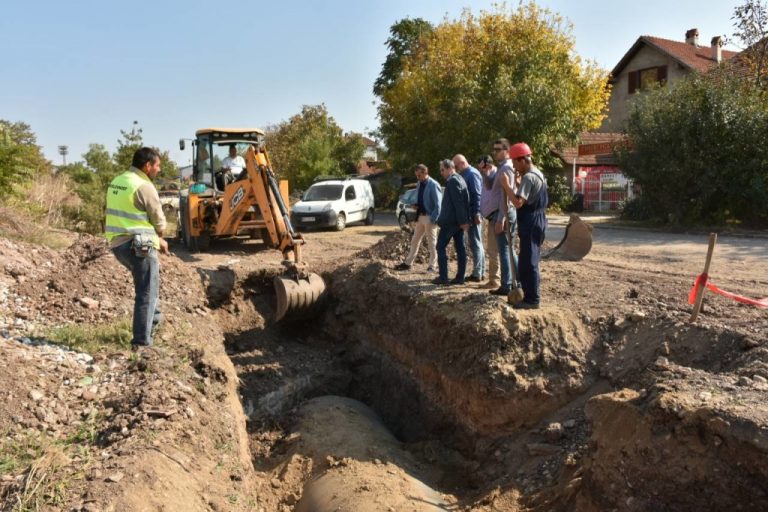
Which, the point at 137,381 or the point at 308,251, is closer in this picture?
the point at 137,381

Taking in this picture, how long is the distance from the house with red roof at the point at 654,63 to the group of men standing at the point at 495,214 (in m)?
24.0

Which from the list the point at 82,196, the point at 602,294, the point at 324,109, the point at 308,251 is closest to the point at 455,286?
the point at 602,294

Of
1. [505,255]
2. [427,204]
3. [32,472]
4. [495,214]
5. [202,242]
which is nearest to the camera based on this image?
[32,472]

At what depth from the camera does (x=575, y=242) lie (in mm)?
10898

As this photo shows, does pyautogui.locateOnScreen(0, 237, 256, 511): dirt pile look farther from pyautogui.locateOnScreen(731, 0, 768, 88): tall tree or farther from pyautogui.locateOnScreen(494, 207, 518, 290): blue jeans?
pyautogui.locateOnScreen(731, 0, 768, 88): tall tree

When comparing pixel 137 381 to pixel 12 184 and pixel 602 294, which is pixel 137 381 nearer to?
pixel 602 294

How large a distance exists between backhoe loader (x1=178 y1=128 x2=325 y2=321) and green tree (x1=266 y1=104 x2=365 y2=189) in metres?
19.4

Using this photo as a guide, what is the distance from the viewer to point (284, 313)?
28.3 ft

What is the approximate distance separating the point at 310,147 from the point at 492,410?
30.6 m

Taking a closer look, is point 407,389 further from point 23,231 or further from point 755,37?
point 755,37

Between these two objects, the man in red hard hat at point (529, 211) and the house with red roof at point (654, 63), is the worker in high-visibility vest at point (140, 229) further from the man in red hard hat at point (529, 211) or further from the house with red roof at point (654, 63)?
the house with red roof at point (654, 63)

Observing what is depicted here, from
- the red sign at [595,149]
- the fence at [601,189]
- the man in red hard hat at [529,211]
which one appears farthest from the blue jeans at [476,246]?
the fence at [601,189]

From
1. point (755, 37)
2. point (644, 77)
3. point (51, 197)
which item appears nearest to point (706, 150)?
point (755, 37)

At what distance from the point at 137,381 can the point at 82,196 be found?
1351cm
